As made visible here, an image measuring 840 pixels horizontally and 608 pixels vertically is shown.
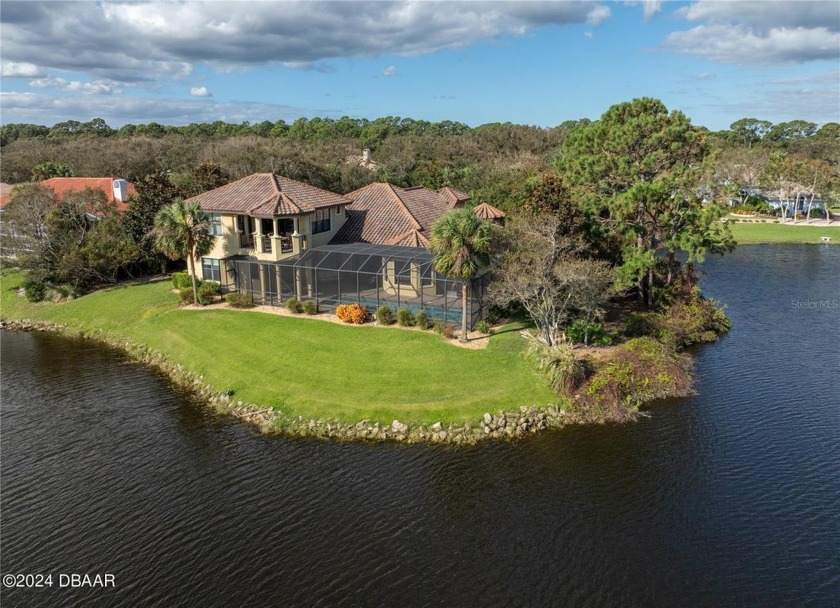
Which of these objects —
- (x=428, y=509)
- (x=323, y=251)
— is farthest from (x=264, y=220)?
(x=428, y=509)

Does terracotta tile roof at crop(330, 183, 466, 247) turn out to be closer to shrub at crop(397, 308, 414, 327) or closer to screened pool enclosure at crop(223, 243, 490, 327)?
screened pool enclosure at crop(223, 243, 490, 327)

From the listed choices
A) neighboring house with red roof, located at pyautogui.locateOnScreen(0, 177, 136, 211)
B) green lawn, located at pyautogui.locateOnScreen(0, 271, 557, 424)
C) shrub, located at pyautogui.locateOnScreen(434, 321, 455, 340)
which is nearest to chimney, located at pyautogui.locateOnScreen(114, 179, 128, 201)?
neighboring house with red roof, located at pyautogui.locateOnScreen(0, 177, 136, 211)

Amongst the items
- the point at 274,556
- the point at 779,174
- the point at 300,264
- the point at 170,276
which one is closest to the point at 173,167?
the point at 170,276

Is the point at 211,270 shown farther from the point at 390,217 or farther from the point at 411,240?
the point at 411,240

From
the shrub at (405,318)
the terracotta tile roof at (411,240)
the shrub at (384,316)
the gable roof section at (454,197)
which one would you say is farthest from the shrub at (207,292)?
the gable roof section at (454,197)

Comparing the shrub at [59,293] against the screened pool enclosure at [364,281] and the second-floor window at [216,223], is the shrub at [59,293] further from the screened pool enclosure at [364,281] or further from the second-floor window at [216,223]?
the screened pool enclosure at [364,281]
